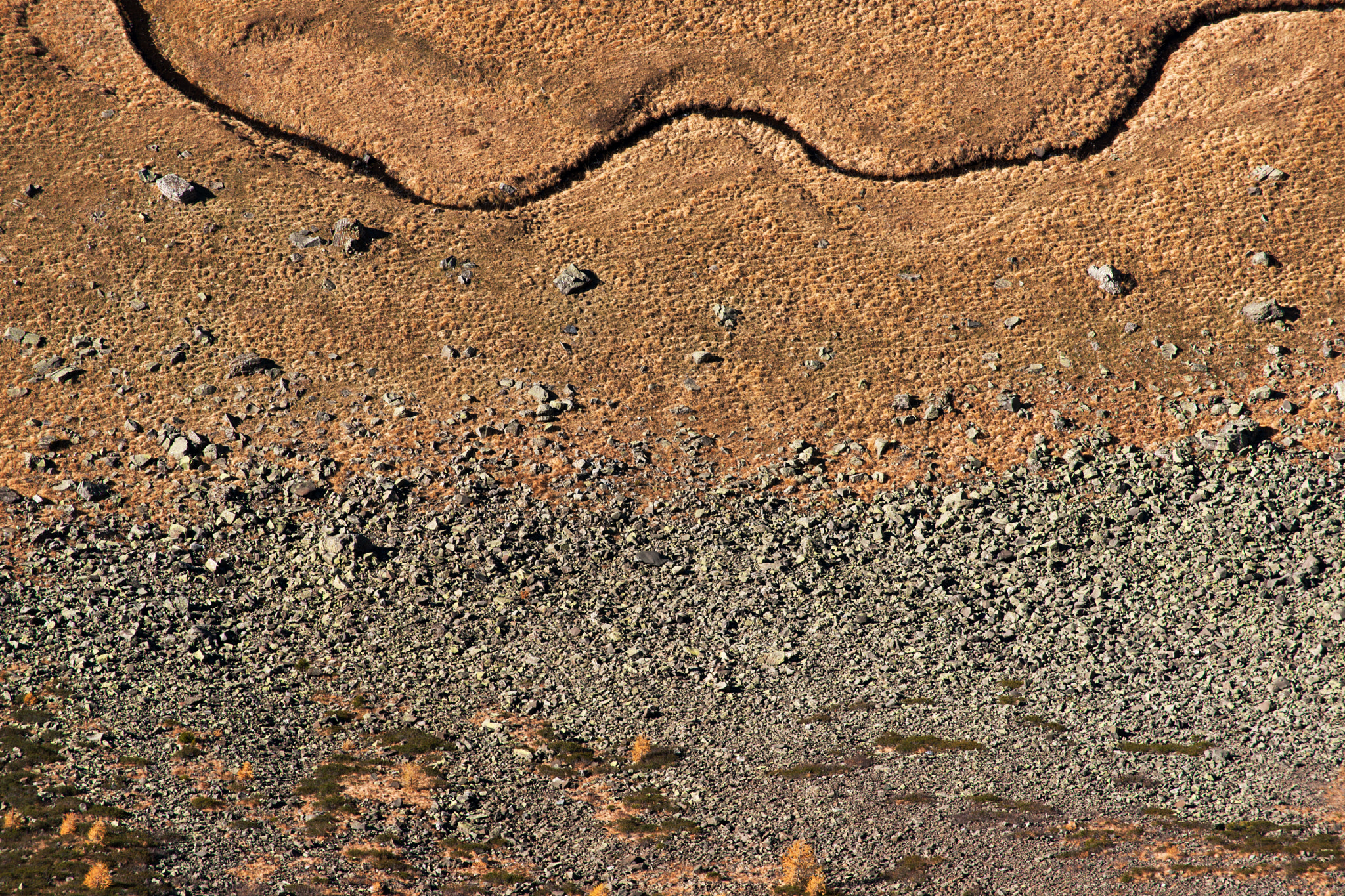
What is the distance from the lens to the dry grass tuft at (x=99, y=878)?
2276 centimetres

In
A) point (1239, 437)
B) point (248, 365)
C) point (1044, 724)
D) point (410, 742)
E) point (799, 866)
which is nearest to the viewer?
point (799, 866)

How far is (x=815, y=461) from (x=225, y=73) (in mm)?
36426

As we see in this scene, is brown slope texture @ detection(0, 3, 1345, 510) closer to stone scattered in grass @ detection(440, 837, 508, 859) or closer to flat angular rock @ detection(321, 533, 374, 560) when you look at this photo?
flat angular rock @ detection(321, 533, 374, 560)

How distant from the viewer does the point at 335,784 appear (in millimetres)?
26984

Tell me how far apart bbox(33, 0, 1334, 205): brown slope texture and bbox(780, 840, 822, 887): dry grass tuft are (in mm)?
32546

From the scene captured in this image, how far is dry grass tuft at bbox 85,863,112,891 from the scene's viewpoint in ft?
74.7

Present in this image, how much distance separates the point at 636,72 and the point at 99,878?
40.8m

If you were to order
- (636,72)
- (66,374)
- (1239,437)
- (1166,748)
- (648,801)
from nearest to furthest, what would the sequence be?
A: (648,801)
(1166,748)
(1239,437)
(66,374)
(636,72)

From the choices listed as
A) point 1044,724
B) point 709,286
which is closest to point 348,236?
point 709,286


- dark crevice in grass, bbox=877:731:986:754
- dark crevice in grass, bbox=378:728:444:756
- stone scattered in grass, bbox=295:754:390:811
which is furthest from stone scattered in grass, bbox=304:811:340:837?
dark crevice in grass, bbox=877:731:986:754

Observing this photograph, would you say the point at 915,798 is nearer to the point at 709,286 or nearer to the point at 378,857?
the point at 378,857

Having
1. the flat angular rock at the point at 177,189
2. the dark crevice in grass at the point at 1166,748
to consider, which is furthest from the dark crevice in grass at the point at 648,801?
the flat angular rock at the point at 177,189

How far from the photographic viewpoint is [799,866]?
24.0 m

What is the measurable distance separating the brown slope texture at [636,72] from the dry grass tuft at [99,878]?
31.5 m
